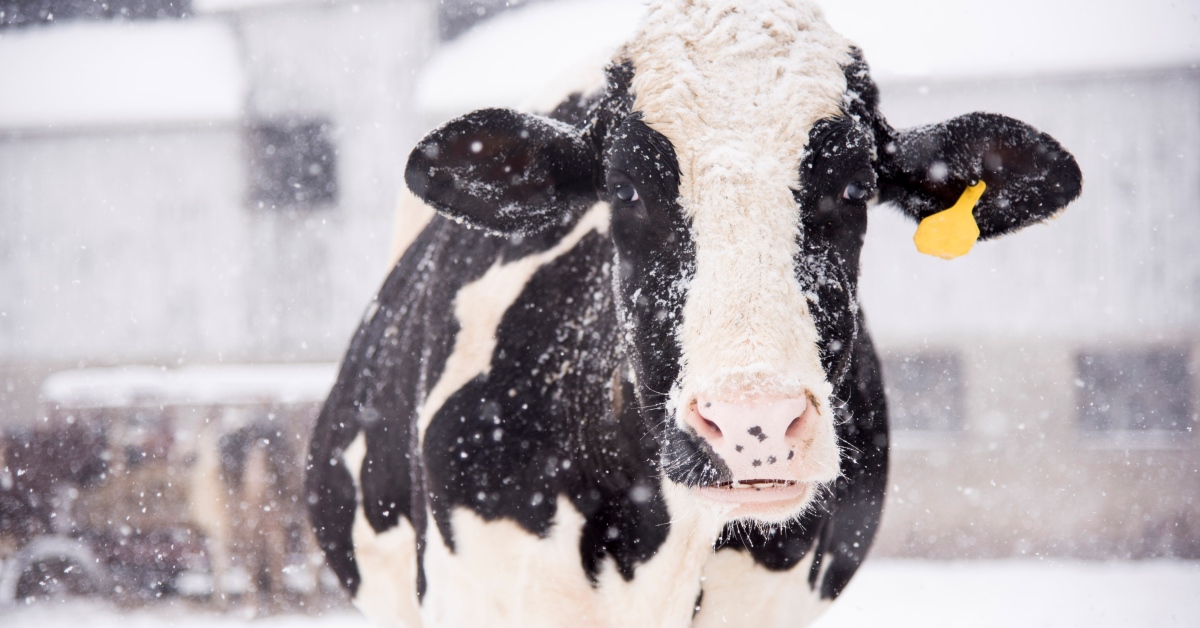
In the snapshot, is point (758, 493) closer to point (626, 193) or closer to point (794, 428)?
point (794, 428)

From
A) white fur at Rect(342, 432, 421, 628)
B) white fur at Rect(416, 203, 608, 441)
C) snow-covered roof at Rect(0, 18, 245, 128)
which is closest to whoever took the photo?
white fur at Rect(416, 203, 608, 441)

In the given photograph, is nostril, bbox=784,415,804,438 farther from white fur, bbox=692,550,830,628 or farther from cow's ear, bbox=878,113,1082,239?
cow's ear, bbox=878,113,1082,239

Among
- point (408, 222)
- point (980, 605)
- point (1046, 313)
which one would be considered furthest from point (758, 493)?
point (1046, 313)

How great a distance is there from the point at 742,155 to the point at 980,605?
203 inches

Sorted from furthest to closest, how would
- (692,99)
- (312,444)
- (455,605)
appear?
(312,444), (455,605), (692,99)

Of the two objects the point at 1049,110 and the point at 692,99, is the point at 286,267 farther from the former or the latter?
the point at 692,99

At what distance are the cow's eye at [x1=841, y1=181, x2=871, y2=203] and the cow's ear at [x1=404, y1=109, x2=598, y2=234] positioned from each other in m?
0.53

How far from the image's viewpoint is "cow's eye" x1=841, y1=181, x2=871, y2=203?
5.40ft

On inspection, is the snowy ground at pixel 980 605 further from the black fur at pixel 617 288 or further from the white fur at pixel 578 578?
the white fur at pixel 578 578

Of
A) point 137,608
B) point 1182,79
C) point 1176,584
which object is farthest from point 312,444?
point 1182,79

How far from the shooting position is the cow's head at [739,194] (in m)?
1.36

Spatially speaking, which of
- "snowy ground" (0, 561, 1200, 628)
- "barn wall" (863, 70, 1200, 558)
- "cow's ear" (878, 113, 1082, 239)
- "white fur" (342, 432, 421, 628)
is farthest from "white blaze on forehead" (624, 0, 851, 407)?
"barn wall" (863, 70, 1200, 558)

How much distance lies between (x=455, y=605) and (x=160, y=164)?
8.79m

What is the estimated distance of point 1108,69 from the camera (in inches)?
287
